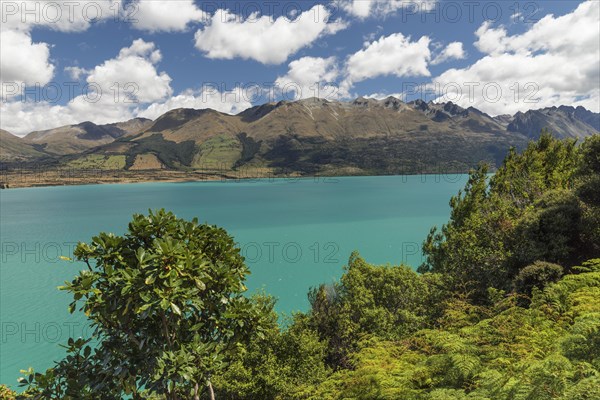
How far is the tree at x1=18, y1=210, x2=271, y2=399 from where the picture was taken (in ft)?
24.4

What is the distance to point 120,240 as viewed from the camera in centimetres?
827

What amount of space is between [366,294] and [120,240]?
70.6ft

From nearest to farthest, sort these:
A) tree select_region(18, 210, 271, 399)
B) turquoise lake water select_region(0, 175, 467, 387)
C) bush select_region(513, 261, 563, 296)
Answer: tree select_region(18, 210, 271, 399) → bush select_region(513, 261, 563, 296) → turquoise lake water select_region(0, 175, 467, 387)

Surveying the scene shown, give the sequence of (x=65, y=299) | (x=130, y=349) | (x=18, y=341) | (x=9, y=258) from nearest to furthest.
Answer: (x=130, y=349), (x=18, y=341), (x=65, y=299), (x=9, y=258)

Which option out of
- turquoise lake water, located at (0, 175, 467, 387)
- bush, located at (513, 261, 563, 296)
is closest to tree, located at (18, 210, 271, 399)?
turquoise lake water, located at (0, 175, 467, 387)

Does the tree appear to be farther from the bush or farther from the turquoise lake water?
the bush

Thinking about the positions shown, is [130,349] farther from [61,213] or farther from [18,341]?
[61,213]

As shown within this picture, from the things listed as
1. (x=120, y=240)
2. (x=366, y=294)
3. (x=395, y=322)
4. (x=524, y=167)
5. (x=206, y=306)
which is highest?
(x=524, y=167)

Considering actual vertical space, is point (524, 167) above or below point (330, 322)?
above

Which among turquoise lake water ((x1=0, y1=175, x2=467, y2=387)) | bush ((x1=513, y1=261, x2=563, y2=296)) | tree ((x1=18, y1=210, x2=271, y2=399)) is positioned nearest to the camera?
tree ((x1=18, y1=210, x2=271, y2=399))

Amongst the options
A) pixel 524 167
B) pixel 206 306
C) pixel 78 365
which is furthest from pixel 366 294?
pixel 524 167

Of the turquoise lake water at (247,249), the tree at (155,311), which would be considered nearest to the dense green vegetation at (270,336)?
the tree at (155,311)

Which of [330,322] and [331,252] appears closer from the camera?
[330,322]

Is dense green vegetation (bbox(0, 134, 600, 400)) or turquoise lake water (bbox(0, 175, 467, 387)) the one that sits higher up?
dense green vegetation (bbox(0, 134, 600, 400))
